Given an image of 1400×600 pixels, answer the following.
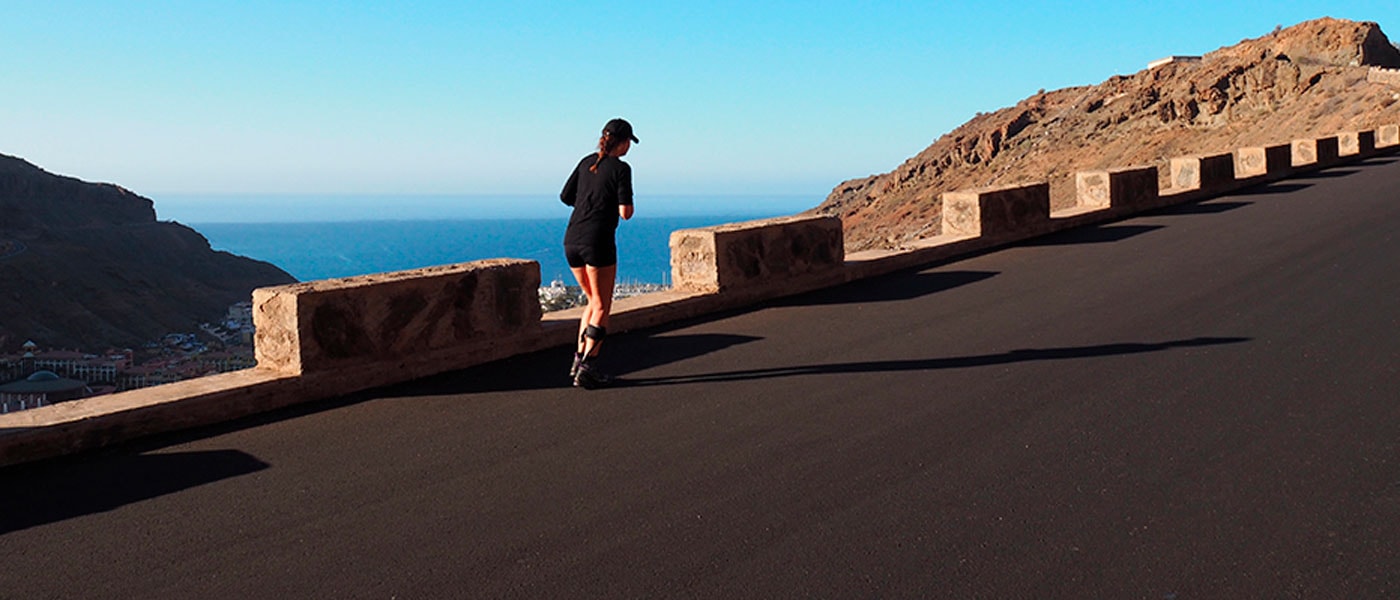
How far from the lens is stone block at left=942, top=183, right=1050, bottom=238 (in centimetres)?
1341

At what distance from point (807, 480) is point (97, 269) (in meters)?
113

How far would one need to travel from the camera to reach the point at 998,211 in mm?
13703

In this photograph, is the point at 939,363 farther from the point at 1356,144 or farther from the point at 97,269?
the point at 97,269

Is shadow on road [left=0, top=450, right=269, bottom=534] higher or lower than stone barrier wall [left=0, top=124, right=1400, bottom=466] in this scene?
lower

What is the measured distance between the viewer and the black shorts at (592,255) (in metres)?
6.60

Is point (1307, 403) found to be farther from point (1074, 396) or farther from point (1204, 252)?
point (1204, 252)

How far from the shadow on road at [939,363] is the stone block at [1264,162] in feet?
56.3

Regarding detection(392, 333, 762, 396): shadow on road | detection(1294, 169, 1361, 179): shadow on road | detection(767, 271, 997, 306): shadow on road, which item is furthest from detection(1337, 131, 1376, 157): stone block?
detection(392, 333, 762, 396): shadow on road

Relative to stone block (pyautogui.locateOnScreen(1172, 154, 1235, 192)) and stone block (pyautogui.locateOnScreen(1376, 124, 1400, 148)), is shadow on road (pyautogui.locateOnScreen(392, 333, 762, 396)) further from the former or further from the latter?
stone block (pyautogui.locateOnScreen(1376, 124, 1400, 148))

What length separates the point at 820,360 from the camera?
691cm

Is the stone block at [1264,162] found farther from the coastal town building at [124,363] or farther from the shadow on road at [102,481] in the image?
the coastal town building at [124,363]

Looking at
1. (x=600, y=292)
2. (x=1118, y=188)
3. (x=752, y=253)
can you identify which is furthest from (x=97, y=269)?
(x=600, y=292)

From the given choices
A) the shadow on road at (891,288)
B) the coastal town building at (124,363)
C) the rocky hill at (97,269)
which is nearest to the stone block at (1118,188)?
the shadow on road at (891,288)

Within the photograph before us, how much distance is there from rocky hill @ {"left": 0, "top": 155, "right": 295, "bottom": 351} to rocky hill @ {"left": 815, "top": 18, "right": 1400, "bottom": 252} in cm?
4958
